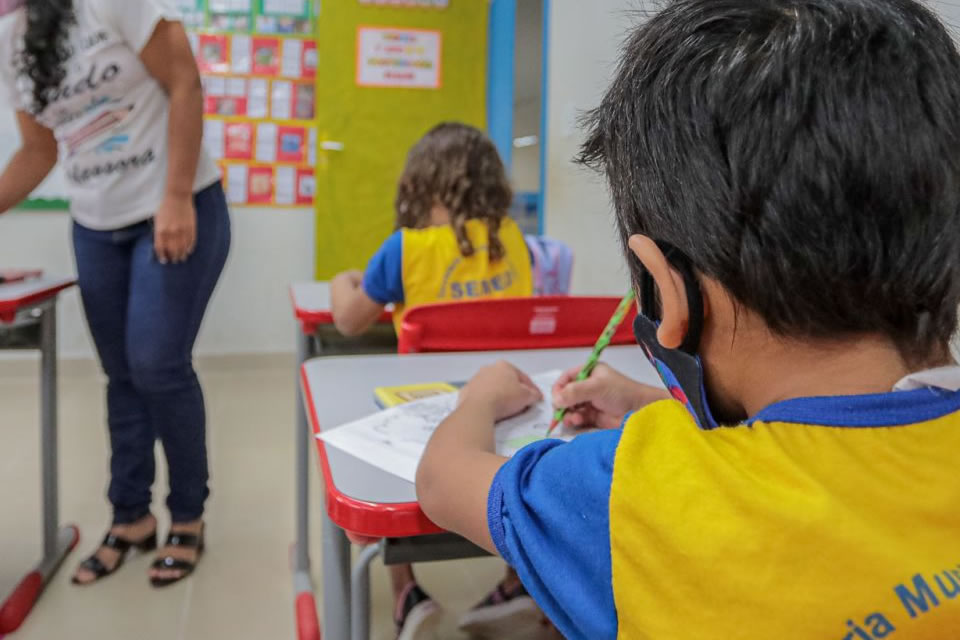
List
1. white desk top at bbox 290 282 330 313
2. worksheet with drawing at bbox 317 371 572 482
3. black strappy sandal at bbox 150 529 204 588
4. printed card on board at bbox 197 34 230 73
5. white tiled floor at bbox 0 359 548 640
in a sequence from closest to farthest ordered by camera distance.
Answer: worksheet with drawing at bbox 317 371 572 482 → white desk top at bbox 290 282 330 313 → white tiled floor at bbox 0 359 548 640 → black strappy sandal at bbox 150 529 204 588 → printed card on board at bbox 197 34 230 73

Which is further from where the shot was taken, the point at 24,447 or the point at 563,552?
the point at 24,447

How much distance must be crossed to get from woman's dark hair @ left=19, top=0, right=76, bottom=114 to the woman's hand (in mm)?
302

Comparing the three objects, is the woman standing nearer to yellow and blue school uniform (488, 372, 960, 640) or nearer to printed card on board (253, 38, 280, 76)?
yellow and blue school uniform (488, 372, 960, 640)

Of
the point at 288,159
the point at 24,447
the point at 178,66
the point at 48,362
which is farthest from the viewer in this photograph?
the point at 288,159

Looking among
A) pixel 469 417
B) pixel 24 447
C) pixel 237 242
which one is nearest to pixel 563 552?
pixel 469 417

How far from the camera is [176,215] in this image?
5.13ft

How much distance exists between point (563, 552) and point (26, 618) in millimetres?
1586

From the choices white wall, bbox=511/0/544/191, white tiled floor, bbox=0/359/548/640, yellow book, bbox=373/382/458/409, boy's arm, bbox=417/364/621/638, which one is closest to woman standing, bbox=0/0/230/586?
white tiled floor, bbox=0/359/548/640

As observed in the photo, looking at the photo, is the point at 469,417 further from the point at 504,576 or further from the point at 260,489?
the point at 260,489

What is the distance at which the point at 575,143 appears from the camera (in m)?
2.08

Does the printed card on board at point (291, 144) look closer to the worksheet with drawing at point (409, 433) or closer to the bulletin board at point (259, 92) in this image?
the bulletin board at point (259, 92)

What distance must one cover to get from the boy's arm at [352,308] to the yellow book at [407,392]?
21.8 inches

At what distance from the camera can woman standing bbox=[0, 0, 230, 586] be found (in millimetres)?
1506

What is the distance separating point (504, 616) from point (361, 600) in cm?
84
